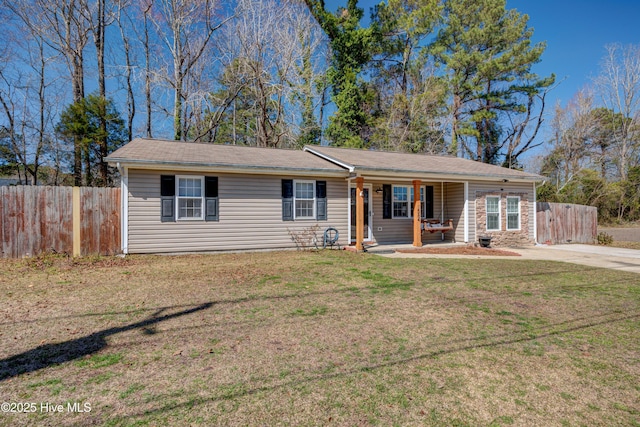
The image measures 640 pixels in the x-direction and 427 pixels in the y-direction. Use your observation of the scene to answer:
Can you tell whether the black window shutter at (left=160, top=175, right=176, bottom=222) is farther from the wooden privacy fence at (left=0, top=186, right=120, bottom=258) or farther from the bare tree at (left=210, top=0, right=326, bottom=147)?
the bare tree at (left=210, top=0, right=326, bottom=147)

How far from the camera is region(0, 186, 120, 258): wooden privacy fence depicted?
8336mm

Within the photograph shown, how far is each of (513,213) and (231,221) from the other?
1051 cm

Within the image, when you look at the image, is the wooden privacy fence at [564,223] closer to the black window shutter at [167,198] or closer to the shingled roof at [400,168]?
the shingled roof at [400,168]

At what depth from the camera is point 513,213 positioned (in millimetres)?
13070

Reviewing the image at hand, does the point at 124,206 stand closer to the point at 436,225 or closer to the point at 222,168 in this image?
the point at 222,168

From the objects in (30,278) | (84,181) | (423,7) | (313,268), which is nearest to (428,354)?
(313,268)

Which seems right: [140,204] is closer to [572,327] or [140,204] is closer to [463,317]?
[463,317]

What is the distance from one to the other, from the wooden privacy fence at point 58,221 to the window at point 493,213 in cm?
1226

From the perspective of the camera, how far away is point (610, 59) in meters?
25.6

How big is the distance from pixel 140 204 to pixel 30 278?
309 cm

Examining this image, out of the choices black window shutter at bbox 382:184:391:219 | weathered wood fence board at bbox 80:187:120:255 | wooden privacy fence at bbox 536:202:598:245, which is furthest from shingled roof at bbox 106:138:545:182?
wooden privacy fence at bbox 536:202:598:245

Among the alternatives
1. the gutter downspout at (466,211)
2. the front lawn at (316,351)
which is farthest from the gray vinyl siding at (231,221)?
the gutter downspout at (466,211)

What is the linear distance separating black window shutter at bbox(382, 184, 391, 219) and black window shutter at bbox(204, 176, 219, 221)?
6138 millimetres

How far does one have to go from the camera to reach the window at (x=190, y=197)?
939cm
